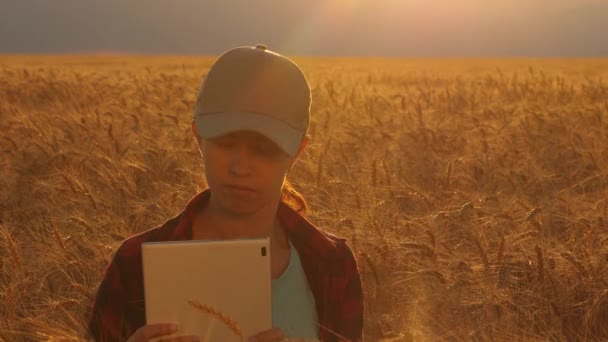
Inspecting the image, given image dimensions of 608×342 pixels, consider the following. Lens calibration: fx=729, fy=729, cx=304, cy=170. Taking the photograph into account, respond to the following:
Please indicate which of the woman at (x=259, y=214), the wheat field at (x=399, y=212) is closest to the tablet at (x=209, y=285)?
the woman at (x=259, y=214)

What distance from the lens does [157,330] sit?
1147mm

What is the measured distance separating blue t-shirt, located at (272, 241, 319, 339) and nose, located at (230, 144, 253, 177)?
0.80ft

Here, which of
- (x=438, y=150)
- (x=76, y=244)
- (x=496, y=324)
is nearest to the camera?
(x=496, y=324)

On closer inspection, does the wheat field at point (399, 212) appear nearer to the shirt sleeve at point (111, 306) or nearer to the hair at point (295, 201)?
the shirt sleeve at point (111, 306)

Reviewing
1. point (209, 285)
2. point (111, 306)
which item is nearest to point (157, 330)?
point (209, 285)

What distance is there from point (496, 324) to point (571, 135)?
283cm

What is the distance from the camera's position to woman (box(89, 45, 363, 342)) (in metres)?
1.34

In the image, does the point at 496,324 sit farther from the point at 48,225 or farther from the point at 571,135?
the point at 571,135

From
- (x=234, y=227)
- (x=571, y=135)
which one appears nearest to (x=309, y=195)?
(x=234, y=227)

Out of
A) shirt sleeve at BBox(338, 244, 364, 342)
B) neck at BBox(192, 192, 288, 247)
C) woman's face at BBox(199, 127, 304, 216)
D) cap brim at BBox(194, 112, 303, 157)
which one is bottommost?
shirt sleeve at BBox(338, 244, 364, 342)

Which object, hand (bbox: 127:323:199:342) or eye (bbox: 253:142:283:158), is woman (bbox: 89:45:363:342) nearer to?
eye (bbox: 253:142:283:158)

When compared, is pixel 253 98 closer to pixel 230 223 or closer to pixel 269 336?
pixel 230 223

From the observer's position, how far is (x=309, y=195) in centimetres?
321

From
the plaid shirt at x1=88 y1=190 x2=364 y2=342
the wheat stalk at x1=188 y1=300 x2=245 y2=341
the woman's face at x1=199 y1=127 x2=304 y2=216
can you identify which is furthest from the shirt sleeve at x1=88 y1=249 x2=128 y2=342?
the wheat stalk at x1=188 y1=300 x2=245 y2=341
